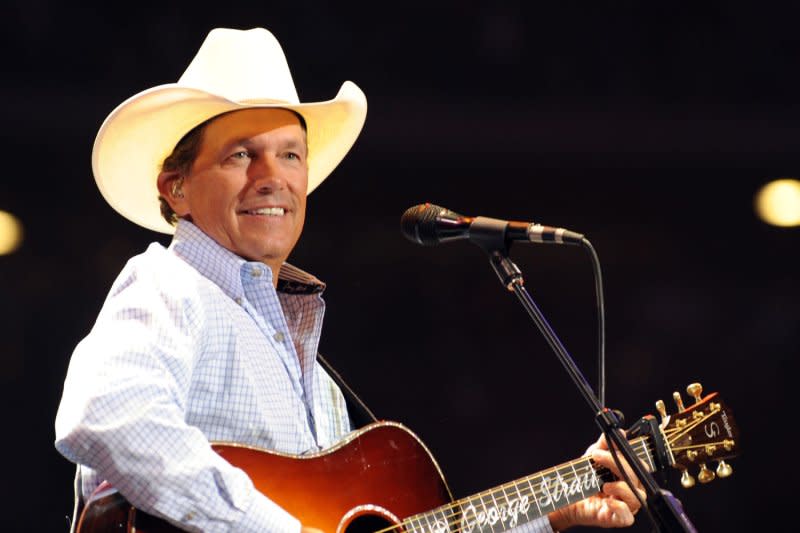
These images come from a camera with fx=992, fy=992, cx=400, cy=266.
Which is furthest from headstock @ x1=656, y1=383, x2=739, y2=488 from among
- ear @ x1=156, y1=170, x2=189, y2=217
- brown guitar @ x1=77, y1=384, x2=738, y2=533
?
ear @ x1=156, y1=170, x2=189, y2=217

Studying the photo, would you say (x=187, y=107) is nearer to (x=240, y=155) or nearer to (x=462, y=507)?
(x=240, y=155)

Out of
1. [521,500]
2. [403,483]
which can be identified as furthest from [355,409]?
[521,500]

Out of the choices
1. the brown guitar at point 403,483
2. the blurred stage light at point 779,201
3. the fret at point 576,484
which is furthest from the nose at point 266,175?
the blurred stage light at point 779,201

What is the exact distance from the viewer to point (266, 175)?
2.46m

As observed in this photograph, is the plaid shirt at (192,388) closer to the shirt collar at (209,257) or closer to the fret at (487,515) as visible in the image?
the shirt collar at (209,257)

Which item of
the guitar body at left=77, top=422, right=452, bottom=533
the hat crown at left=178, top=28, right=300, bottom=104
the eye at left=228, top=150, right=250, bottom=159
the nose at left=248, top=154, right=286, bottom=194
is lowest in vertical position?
the guitar body at left=77, top=422, right=452, bottom=533

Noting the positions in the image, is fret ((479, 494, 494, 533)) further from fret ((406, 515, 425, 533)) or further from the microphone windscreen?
the microphone windscreen

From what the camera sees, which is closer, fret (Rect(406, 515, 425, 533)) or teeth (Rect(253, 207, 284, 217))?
fret (Rect(406, 515, 425, 533))

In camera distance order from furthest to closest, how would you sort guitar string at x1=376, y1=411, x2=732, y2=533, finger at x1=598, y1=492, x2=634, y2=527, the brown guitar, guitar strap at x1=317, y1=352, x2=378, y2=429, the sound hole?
guitar strap at x1=317, y1=352, x2=378, y2=429 < finger at x1=598, y1=492, x2=634, y2=527 < guitar string at x1=376, y1=411, x2=732, y2=533 < the sound hole < the brown guitar

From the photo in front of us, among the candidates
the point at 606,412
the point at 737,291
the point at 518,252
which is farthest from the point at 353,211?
the point at 606,412

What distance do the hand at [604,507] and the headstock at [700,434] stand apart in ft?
0.45

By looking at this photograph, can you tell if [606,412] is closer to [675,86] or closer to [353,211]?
[353,211]

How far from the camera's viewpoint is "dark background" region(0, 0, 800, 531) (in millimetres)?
3777

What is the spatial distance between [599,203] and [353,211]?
105cm
